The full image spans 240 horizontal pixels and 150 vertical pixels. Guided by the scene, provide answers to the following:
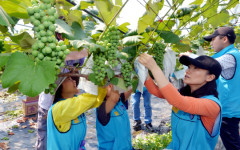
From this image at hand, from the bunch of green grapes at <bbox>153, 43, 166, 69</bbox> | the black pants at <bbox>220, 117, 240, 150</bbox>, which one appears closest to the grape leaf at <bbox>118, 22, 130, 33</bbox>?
the bunch of green grapes at <bbox>153, 43, 166, 69</bbox>

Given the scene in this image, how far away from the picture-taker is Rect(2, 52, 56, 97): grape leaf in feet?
1.90

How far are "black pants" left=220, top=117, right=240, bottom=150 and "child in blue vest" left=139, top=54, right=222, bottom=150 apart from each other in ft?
4.23

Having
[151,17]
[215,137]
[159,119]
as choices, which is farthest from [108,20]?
[159,119]

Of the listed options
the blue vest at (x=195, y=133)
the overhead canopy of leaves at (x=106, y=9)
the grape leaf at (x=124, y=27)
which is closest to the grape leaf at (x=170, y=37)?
the grape leaf at (x=124, y=27)

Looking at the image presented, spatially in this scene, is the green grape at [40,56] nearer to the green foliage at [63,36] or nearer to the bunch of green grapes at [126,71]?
the green foliage at [63,36]

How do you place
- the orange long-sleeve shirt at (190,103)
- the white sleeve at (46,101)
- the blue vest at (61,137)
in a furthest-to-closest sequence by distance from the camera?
the white sleeve at (46,101) → the blue vest at (61,137) → the orange long-sleeve shirt at (190,103)

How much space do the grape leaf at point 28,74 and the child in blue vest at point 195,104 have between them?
2.52ft

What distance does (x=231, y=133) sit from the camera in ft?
8.62

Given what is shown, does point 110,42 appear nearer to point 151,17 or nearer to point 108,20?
point 108,20

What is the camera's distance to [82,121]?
174cm

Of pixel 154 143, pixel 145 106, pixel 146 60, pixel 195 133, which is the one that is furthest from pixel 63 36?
pixel 145 106

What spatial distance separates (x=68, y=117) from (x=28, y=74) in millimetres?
891

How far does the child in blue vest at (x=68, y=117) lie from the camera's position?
139 centimetres

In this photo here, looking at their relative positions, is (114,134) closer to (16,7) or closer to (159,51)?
(159,51)
